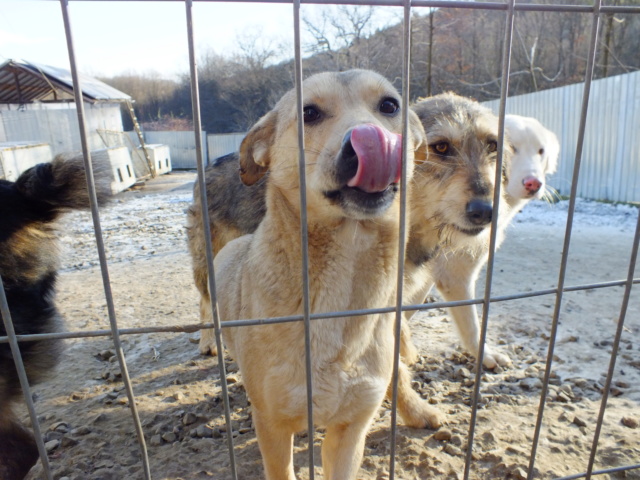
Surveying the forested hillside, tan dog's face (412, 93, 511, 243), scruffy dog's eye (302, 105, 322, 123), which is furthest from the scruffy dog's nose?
the forested hillside

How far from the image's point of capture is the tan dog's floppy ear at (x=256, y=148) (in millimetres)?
2242

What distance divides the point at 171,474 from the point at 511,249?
5678mm

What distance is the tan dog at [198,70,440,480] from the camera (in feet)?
5.96

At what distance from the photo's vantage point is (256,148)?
7.42 ft

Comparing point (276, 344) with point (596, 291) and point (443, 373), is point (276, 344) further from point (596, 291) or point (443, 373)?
point (596, 291)

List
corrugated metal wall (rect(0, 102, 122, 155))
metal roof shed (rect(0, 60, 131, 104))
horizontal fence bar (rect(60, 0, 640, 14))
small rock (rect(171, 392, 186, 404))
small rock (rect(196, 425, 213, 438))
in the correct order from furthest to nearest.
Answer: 1. corrugated metal wall (rect(0, 102, 122, 155))
2. metal roof shed (rect(0, 60, 131, 104))
3. small rock (rect(171, 392, 186, 404))
4. small rock (rect(196, 425, 213, 438))
5. horizontal fence bar (rect(60, 0, 640, 14))

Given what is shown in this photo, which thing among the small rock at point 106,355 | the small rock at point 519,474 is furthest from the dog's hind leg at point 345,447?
the small rock at point 106,355

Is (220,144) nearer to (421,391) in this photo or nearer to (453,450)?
(421,391)

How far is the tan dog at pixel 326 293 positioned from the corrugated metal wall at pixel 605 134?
8263 mm

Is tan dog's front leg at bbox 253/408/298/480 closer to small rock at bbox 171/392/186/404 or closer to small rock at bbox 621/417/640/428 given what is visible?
small rock at bbox 171/392/186/404

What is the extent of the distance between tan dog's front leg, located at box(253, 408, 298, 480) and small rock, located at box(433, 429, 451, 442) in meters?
1.05

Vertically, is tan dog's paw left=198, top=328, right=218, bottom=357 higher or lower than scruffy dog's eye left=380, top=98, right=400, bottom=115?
lower

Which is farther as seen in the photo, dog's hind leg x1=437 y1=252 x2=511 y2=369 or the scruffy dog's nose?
dog's hind leg x1=437 y1=252 x2=511 y2=369

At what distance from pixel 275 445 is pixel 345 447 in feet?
1.02
